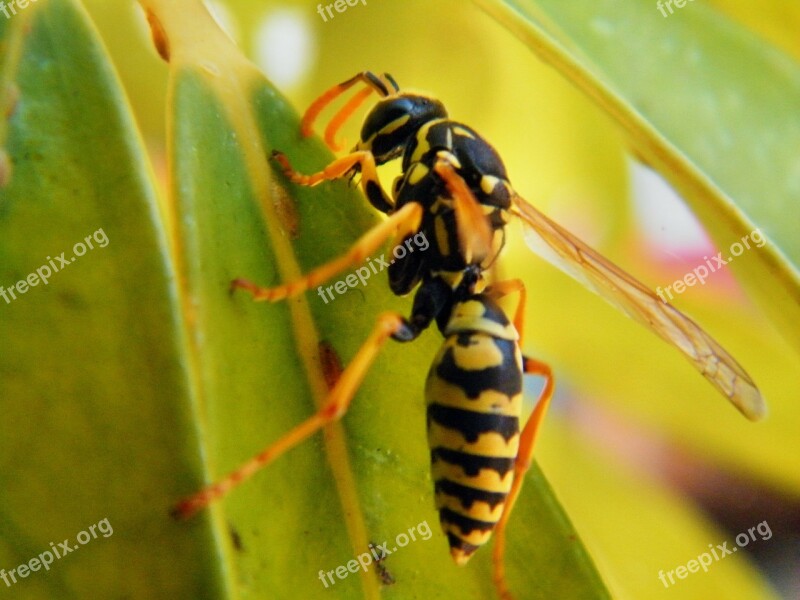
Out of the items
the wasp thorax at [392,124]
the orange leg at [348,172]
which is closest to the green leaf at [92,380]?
the orange leg at [348,172]

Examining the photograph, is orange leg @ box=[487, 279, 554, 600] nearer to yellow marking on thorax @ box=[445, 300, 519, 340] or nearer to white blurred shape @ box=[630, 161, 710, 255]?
yellow marking on thorax @ box=[445, 300, 519, 340]

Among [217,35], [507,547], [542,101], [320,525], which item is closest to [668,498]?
[542,101]

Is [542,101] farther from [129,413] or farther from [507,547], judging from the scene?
[129,413]

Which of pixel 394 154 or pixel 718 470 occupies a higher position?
pixel 394 154

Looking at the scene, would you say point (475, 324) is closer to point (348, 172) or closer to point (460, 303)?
point (460, 303)

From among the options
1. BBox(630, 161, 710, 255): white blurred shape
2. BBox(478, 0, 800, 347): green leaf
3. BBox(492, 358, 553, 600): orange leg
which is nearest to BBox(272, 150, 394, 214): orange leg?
BBox(478, 0, 800, 347): green leaf

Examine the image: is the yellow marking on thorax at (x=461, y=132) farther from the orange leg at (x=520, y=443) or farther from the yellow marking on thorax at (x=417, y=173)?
the orange leg at (x=520, y=443)
